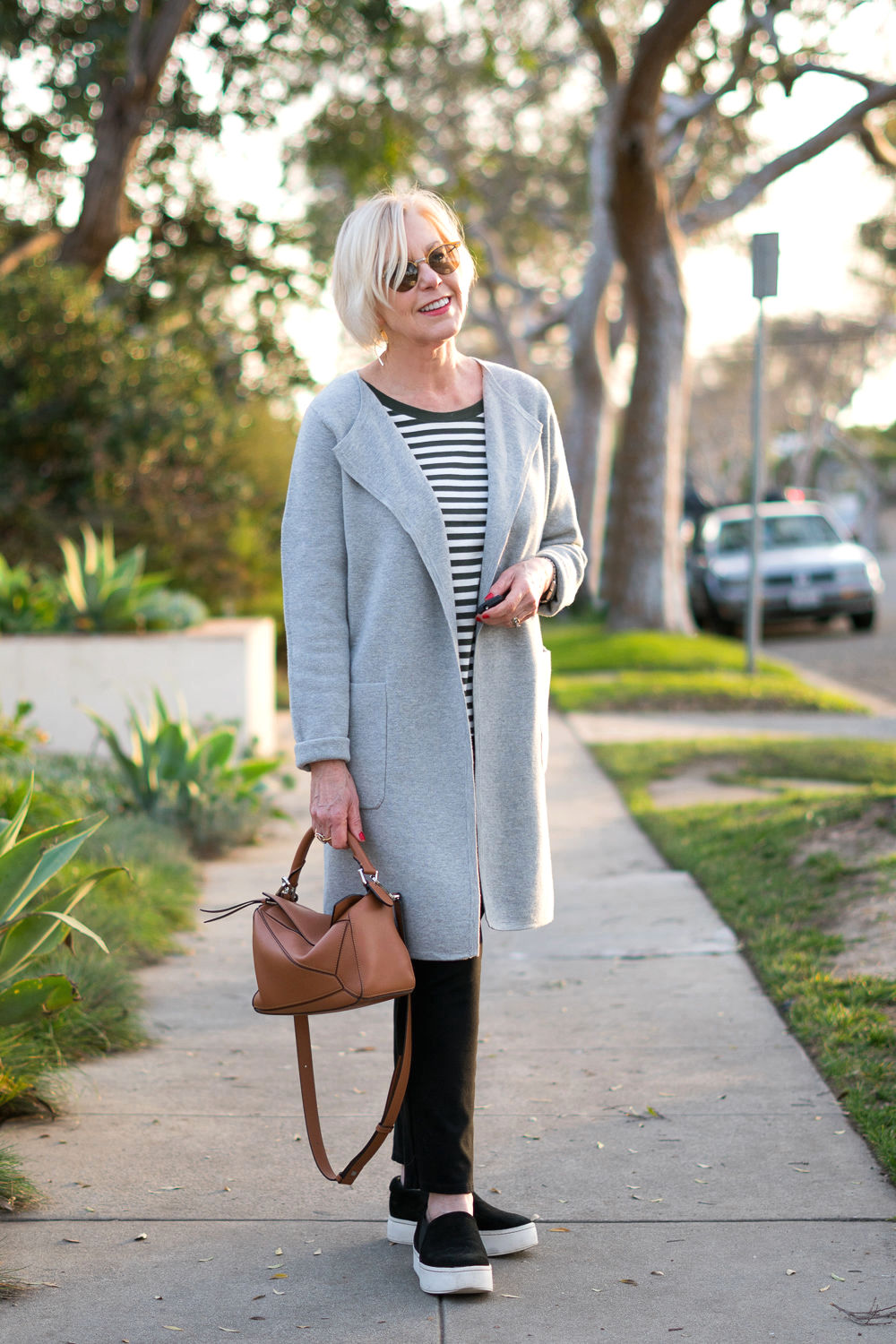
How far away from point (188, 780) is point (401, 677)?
3824mm

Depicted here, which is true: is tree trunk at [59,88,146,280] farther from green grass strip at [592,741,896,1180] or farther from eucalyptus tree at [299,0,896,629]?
green grass strip at [592,741,896,1180]

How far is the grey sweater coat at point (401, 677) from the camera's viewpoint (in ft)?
9.12

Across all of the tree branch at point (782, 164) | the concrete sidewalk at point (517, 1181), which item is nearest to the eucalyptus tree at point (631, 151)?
the tree branch at point (782, 164)

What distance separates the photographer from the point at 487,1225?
9.56 ft

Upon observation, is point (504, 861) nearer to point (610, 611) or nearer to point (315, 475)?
point (315, 475)

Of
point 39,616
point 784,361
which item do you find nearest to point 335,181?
point 39,616

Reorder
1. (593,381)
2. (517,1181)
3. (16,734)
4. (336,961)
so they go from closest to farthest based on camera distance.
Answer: (336,961), (517,1181), (16,734), (593,381)

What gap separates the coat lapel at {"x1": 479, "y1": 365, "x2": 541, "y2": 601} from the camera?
9.33 feet

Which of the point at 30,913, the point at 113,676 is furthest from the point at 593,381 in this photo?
the point at 30,913

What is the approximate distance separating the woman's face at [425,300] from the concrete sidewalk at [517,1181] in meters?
1.85

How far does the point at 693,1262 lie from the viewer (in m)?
2.84

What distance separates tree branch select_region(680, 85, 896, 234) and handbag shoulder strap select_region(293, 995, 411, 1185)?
10.8m

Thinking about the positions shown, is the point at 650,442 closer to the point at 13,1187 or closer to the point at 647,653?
the point at 647,653

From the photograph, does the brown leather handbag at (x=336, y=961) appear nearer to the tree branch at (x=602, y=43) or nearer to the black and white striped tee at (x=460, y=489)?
the black and white striped tee at (x=460, y=489)
